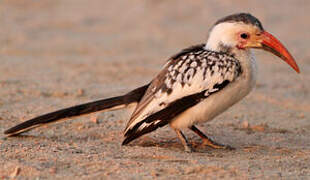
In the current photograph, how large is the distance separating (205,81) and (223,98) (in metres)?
0.22

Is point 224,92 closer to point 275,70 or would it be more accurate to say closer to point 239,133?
point 239,133

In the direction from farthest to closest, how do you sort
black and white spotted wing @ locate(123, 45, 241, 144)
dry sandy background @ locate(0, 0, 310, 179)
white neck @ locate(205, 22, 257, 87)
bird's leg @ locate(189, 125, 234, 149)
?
bird's leg @ locate(189, 125, 234, 149) < white neck @ locate(205, 22, 257, 87) < black and white spotted wing @ locate(123, 45, 241, 144) < dry sandy background @ locate(0, 0, 310, 179)

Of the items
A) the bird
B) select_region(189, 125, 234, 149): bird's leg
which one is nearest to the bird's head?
the bird

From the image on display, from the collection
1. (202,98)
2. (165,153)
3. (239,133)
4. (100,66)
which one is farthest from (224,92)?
(100,66)

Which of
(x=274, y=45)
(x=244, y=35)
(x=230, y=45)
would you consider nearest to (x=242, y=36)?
(x=244, y=35)

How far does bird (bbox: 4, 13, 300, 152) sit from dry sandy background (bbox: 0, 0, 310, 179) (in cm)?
29

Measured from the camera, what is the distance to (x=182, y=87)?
181 inches

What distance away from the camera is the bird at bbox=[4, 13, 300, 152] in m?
4.57

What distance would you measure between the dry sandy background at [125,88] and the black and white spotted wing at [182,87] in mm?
258

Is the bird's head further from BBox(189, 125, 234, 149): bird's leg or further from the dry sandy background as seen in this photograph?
the dry sandy background

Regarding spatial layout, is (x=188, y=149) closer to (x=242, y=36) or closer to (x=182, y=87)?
(x=182, y=87)

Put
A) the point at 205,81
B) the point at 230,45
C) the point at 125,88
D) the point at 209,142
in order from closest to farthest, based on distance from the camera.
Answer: the point at 205,81
the point at 230,45
the point at 209,142
the point at 125,88

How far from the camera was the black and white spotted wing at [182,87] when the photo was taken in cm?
455

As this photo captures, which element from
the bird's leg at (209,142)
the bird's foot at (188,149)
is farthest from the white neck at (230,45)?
the bird's foot at (188,149)
